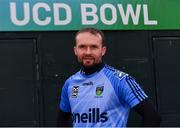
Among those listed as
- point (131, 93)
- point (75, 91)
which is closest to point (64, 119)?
point (75, 91)

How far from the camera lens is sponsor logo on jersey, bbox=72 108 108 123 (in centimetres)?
216

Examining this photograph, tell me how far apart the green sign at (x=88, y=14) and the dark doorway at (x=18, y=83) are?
208 mm

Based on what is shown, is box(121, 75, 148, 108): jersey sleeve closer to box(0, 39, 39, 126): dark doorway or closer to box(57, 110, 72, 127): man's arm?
box(57, 110, 72, 127): man's arm

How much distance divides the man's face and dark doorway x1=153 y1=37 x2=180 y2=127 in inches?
123

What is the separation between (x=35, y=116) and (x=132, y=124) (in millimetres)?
1118

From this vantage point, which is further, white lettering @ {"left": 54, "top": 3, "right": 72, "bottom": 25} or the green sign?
white lettering @ {"left": 54, "top": 3, "right": 72, "bottom": 25}

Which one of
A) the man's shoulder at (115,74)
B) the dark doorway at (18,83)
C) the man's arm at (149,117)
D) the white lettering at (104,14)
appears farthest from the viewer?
the white lettering at (104,14)

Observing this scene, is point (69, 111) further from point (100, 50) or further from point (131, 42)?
point (131, 42)

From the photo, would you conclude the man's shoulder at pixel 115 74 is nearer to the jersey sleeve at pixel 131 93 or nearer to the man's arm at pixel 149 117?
the jersey sleeve at pixel 131 93

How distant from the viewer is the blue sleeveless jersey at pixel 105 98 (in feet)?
7.02

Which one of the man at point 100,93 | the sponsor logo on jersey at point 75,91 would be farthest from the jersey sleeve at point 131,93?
the sponsor logo on jersey at point 75,91

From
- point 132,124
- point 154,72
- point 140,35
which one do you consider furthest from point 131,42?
point 132,124

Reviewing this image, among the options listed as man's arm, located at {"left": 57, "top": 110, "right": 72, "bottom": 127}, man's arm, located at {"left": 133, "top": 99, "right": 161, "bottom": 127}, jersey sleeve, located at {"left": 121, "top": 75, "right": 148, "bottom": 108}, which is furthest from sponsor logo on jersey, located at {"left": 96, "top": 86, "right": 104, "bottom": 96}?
man's arm, located at {"left": 57, "top": 110, "right": 72, "bottom": 127}

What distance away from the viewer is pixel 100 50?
216cm
